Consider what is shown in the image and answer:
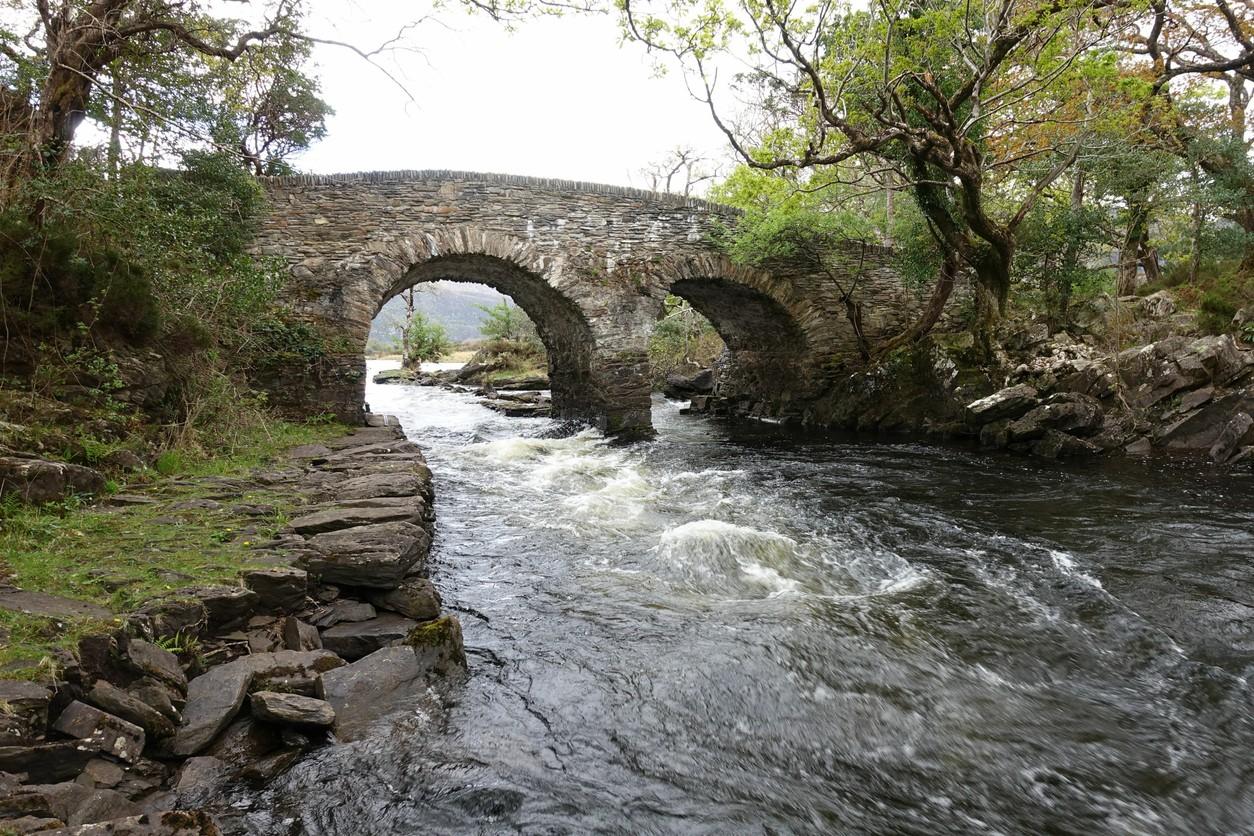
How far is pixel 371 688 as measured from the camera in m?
3.03

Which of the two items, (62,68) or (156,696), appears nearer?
(156,696)

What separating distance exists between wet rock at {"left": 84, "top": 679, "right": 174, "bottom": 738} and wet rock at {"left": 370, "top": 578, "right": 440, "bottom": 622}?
142 cm

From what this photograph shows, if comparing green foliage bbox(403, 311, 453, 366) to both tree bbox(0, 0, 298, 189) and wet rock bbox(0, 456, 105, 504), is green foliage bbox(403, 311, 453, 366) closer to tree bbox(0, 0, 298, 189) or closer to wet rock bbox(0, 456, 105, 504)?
tree bbox(0, 0, 298, 189)

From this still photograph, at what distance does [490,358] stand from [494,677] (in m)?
24.3

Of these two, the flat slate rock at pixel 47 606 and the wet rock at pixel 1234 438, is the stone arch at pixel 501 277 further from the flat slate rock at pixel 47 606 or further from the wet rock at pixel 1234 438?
the wet rock at pixel 1234 438

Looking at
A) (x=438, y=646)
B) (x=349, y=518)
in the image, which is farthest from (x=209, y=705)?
(x=349, y=518)

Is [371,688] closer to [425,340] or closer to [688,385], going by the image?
[688,385]

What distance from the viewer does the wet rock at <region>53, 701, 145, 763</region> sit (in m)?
2.21

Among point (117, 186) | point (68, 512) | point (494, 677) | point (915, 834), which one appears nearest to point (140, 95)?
point (117, 186)

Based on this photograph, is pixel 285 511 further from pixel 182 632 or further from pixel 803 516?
pixel 803 516

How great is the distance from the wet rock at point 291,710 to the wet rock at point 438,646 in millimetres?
638

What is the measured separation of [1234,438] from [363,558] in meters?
10.2

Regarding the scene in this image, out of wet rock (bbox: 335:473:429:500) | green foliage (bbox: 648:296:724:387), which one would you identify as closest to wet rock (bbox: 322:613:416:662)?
wet rock (bbox: 335:473:429:500)

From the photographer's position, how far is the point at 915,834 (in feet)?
7.95
